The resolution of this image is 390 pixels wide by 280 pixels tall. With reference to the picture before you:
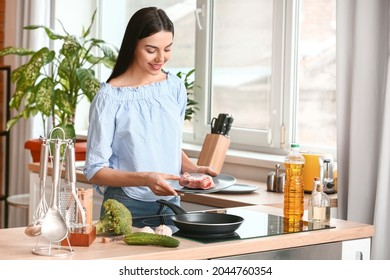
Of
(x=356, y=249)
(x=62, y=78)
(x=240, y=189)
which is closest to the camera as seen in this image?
(x=356, y=249)

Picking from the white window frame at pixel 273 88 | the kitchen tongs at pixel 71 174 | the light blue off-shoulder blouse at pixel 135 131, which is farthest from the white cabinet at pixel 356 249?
the white window frame at pixel 273 88

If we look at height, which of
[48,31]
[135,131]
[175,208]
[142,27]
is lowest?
[175,208]

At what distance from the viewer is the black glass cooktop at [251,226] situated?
277cm

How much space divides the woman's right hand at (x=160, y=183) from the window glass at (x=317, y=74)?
159 cm

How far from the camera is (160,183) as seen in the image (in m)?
3.11

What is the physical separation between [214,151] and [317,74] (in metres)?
0.78

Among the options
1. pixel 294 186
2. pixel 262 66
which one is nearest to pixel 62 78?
pixel 262 66

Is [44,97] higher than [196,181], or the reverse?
[44,97]

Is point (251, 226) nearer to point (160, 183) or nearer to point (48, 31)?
point (160, 183)

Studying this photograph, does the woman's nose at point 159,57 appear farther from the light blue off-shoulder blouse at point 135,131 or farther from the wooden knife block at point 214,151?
the wooden knife block at point 214,151

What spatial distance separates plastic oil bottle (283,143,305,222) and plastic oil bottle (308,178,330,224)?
4cm

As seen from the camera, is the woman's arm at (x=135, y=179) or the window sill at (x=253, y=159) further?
the window sill at (x=253, y=159)

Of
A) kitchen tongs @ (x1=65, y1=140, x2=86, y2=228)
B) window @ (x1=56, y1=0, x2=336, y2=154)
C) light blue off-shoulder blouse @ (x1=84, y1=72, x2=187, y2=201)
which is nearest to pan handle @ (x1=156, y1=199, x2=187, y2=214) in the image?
light blue off-shoulder blouse @ (x1=84, y1=72, x2=187, y2=201)
